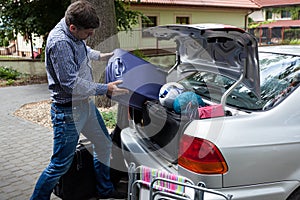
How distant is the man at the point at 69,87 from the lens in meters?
2.66

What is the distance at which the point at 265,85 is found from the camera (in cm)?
289

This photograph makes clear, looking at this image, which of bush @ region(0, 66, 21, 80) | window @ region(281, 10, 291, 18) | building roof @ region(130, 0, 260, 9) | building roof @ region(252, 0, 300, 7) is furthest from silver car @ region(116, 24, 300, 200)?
window @ region(281, 10, 291, 18)

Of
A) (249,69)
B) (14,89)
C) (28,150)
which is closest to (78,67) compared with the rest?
(249,69)

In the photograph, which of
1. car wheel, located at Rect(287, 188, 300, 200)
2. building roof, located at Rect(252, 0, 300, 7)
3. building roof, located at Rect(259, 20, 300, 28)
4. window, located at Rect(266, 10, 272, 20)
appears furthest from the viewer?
window, located at Rect(266, 10, 272, 20)

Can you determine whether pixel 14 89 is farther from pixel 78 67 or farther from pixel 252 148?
pixel 252 148

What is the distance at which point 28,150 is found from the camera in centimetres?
498

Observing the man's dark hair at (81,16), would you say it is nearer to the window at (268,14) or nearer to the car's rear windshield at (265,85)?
the car's rear windshield at (265,85)

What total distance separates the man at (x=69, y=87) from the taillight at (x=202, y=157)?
2.50 ft

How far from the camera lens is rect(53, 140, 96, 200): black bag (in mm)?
3289

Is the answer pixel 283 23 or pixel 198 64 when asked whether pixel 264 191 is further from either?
pixel 283 23

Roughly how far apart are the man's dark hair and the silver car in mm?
667

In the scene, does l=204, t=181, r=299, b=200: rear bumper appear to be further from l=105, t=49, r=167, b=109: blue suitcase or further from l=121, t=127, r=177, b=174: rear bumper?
l=105, t=49, r=167, b=109: blue suitcase

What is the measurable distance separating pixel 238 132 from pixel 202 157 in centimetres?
31

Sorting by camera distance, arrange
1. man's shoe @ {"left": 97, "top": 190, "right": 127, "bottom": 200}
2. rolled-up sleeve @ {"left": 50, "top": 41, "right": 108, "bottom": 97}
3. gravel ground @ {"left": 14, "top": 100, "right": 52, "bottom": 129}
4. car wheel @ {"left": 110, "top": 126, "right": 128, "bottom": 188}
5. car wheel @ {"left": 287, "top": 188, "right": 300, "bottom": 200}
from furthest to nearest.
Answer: gravel ground @ {"left": 14, "top": 100, "right": 52, "bottom": 129} < car wheel @ {"left": 110, "top": 126, "right": 128, "bottom": 188} < man's shoe @ {"left": 97, "top": 190, "right": 127, "bottom": 200} < rolled-up sleeve @ {"left": 50, "top": 41, "right": 108, "bottom": 97} < car wheel @ {"left": 287, "top": 188, "right": 300, "bottom": 200}
